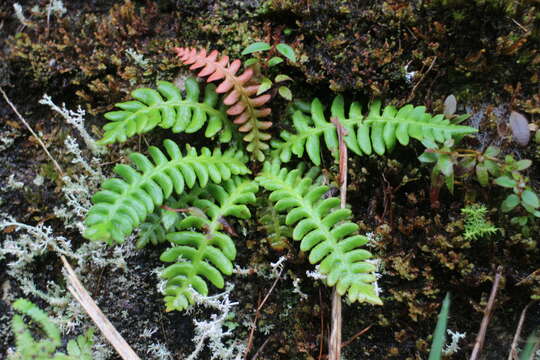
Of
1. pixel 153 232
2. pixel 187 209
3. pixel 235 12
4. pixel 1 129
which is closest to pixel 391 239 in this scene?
pixel 187 209

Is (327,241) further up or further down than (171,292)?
further up

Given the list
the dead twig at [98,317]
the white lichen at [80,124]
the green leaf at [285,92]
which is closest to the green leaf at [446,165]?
the green leaf at [285,92]

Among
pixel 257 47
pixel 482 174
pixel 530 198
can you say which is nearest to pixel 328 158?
pixel 257 47

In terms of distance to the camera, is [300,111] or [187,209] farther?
[300,111]

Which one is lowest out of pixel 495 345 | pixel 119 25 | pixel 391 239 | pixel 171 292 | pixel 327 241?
pixel 171 292

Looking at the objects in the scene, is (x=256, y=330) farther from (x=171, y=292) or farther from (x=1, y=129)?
(x=1, y=129)

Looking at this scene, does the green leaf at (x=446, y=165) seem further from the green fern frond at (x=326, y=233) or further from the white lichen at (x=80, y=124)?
the white lichen at (x=80, y=124)

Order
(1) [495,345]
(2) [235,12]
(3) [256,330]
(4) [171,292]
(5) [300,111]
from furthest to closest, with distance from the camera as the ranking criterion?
(2) [235,12], (5) [300,111], (3) [256,330], (1) [495,345], (4) [171,292]
